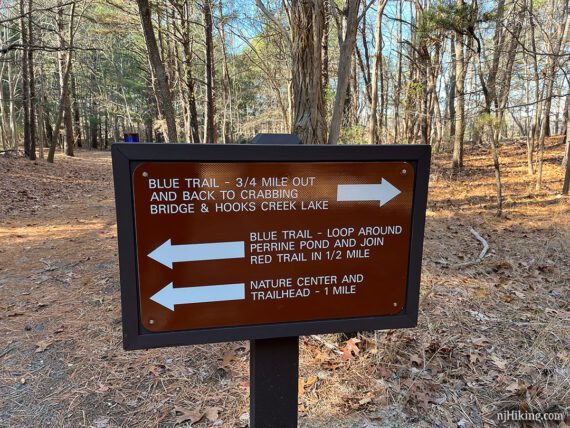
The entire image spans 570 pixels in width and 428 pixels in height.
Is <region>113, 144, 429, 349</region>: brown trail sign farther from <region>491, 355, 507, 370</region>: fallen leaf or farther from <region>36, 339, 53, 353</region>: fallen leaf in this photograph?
<region>36, 339, 53, 353</region>: fallen leaf

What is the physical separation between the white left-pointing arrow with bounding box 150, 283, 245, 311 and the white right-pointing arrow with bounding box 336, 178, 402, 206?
1.63 feet

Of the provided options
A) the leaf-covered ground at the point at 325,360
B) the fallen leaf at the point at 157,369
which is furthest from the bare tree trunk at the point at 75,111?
the fallen leaf at the point at 157,369

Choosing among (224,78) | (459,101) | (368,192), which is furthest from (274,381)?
(224,78)

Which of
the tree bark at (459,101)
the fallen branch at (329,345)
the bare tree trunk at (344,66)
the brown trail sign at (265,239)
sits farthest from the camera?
the tree bark at (459,101)

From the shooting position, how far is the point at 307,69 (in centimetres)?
328

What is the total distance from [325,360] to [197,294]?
6.63 ft

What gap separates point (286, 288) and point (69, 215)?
26.9 feet

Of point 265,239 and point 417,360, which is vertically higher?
point 265,239

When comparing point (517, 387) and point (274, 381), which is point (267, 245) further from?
point (517, 387)

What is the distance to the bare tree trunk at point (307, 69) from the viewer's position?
10.8 feet

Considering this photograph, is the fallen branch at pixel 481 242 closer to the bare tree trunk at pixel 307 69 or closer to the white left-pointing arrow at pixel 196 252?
the bare tree trunk at pixel 307 69

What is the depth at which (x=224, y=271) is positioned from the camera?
1.33 metres

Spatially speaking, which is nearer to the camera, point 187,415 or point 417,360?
point 187,415

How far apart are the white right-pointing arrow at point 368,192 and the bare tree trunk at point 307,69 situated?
1988 millimetres
